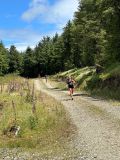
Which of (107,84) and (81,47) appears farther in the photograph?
(81,47)

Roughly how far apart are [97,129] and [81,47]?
75.6 m

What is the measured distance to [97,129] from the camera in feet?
71.9

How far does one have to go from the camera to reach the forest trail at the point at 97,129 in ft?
55.3

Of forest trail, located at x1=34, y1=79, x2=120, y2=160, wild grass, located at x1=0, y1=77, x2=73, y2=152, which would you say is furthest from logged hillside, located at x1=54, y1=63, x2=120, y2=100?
wild grass, located at x1=0, y1=77, x2=73, y2=152

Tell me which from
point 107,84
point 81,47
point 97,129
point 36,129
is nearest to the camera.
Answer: point 97,129

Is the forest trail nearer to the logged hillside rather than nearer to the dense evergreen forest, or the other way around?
the logged hillside

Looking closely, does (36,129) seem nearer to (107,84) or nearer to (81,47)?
(107,84)

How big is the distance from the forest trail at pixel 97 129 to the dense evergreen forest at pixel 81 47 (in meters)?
17.4

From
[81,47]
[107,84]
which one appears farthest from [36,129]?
[81,47]

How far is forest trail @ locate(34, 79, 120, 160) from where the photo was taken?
16859 millimetres

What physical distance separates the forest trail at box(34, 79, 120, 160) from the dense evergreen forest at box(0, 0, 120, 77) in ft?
57.1

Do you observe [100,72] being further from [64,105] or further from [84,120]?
[84,120]

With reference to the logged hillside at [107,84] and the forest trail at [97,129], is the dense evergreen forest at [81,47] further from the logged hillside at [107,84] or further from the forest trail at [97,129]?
the forest trail at [97,129]

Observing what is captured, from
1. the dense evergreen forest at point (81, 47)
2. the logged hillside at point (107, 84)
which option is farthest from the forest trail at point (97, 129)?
the dense evergreen forest at point (81, 47)
